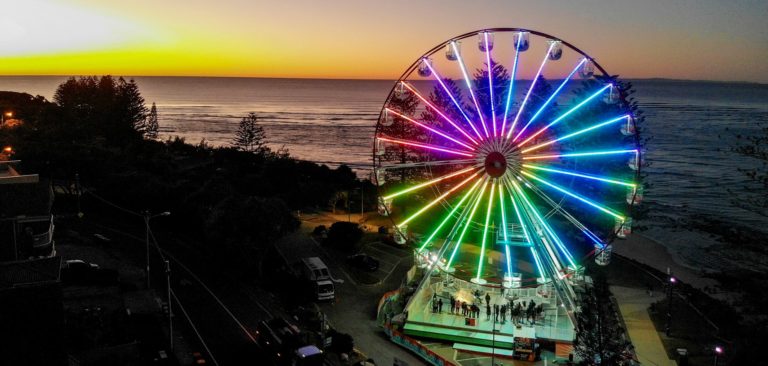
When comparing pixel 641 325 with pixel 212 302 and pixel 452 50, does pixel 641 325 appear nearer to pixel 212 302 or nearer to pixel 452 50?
pixel 452 50

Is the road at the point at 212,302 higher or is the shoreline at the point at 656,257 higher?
the road at the point at 212,302

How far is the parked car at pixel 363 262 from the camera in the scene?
3484 centimetres

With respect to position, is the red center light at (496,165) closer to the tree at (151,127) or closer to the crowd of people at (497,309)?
the crowd of people at (497,309)

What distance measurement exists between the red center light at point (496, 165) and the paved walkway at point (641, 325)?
986cm

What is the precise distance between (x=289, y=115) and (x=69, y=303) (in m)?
150

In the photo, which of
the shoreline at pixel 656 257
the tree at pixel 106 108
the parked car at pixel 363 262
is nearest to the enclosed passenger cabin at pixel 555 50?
the parked car at pixel 363 262

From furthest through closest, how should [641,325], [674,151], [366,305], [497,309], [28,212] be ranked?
[674,151] → [366,305] → [641,325] → [497,309] → [28,212]

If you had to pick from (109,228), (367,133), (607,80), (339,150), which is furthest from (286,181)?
(367,133)

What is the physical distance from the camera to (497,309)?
25.0 metres

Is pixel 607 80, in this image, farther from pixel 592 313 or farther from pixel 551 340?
pixel 551 340

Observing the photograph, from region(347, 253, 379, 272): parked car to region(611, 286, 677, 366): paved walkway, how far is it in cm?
1382

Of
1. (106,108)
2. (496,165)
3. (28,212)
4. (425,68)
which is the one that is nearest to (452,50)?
(425,68)

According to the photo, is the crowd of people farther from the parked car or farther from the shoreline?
the shoreline

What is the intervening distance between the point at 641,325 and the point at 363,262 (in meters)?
15.6
